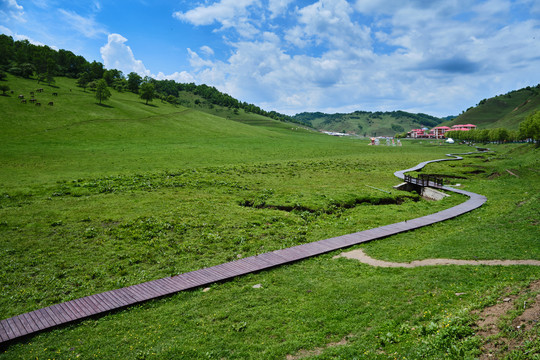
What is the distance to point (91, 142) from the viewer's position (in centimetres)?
7388

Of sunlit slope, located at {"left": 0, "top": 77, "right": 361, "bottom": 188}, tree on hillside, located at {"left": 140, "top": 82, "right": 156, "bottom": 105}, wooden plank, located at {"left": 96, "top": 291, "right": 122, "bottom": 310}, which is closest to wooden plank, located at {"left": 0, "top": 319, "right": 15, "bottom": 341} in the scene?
wooden plank, located at {"left": 96, "top": 291, "right": 122, "bottom": 310}

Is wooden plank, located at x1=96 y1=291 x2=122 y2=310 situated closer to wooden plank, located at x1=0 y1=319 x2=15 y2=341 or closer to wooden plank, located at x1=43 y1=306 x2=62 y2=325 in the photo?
wooden plank, located at x1=43 y1=306 x2=62 y2=325

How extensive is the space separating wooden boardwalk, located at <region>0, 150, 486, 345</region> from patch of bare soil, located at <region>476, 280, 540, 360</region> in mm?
9195

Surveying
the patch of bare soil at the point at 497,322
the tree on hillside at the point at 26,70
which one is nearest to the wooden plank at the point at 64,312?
the patch of bare soil at the point at 497,322

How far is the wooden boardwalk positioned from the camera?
11.6 m

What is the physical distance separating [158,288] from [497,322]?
13.4 m

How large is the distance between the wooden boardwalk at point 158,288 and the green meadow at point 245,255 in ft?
1.52

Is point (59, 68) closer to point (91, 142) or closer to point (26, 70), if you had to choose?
point (26, 70)

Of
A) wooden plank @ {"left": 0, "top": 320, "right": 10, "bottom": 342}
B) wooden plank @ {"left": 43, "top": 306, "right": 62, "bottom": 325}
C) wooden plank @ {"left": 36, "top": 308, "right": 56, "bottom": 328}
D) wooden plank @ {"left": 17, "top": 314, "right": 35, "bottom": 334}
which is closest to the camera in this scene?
wooden plank @ {"left": 0, "top": 320, "right": 10, "bottom": 342}

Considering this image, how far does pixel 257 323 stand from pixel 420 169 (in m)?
57.5

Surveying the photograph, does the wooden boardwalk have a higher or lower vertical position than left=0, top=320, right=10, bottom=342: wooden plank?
higher

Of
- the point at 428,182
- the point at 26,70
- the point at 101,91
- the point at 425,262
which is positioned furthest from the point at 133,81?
the point at 425,262

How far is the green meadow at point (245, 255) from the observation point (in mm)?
10242

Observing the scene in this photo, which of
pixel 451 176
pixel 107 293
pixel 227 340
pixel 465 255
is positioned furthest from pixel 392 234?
pixel 451 176
